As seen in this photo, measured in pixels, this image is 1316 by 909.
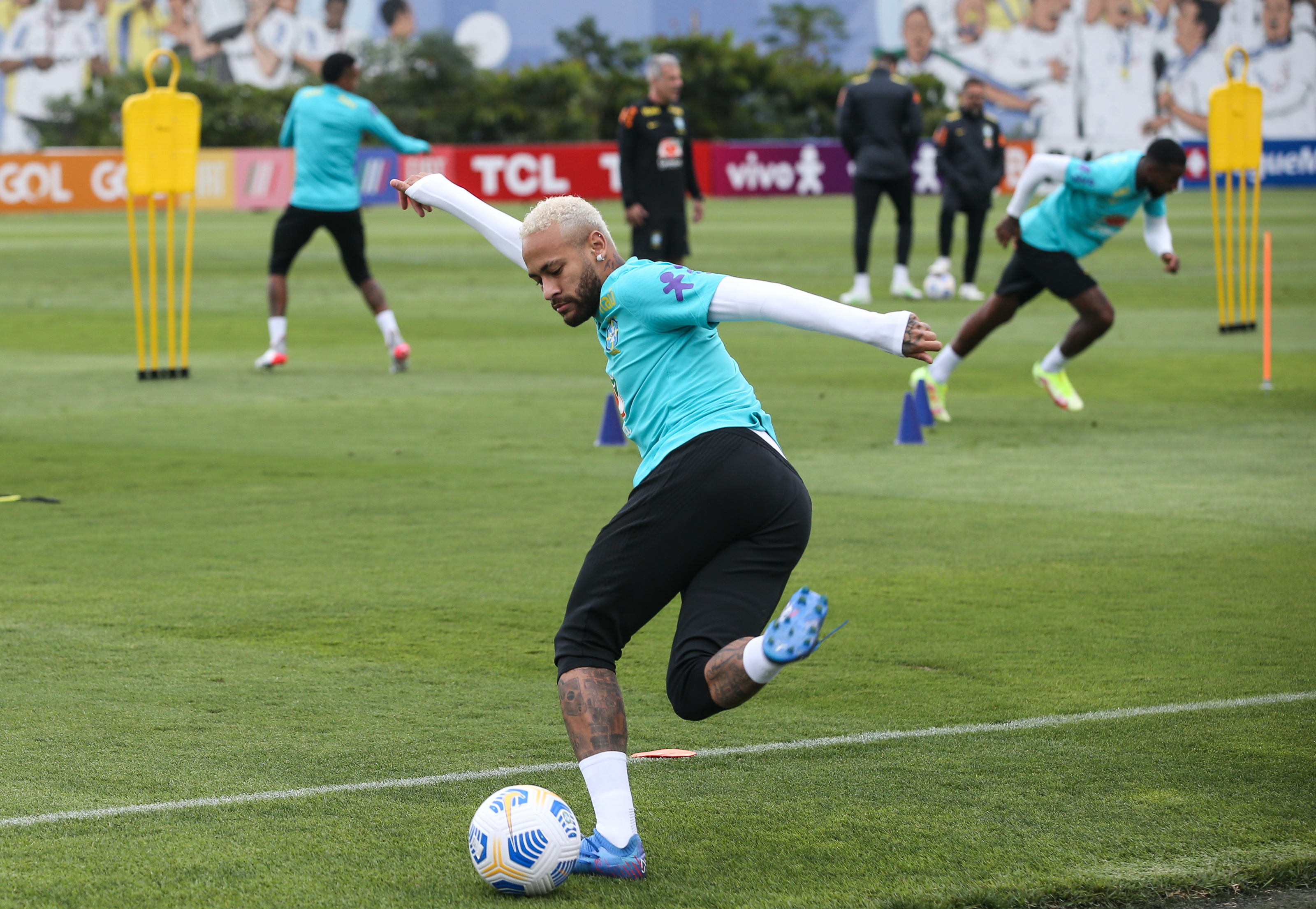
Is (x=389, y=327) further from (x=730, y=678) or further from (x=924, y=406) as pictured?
(x=730, y=678)

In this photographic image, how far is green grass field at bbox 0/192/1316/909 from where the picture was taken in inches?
173

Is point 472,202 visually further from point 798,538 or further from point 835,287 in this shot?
point 835,287

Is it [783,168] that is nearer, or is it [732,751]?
[732,751]

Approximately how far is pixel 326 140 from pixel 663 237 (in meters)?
4.05

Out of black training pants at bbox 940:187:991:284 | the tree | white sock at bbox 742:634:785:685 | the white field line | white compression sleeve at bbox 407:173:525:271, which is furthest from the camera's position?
the tree

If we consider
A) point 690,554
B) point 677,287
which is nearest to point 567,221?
point 677,287

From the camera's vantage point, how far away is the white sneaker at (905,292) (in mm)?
20594

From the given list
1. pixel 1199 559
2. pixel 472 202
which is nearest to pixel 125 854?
pixel 472 202

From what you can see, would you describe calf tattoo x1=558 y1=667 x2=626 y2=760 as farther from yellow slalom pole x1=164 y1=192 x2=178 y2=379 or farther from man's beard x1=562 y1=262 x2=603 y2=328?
yellow slalom pole x1=164 y1=192 x2=178 y2=379

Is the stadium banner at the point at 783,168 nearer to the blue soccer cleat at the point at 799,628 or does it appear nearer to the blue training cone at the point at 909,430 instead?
the blue training cone at the point at 909,430

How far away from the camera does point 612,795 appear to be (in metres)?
4.26

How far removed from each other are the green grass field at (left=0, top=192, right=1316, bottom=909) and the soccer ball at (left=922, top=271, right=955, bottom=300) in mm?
5701

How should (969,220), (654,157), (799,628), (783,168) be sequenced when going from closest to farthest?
(799,628) < (654,157) < (969,220) < (783,168)

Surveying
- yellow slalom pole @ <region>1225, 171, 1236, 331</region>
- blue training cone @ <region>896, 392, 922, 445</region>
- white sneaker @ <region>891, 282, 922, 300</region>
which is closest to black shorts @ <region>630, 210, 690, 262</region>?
white sneaker @ <region>891, 282, 922, 300</region>
